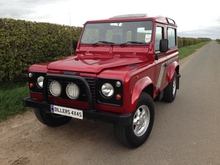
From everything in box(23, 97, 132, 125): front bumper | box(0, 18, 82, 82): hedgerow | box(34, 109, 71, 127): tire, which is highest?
box(0, 18, 82, 82): hedgerow

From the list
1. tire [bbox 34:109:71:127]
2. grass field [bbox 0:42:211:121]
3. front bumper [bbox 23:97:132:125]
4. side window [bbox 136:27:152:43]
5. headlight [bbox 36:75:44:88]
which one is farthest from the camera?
grass field [bbox 0:42:211:121]

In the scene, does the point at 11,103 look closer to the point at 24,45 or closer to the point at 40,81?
the point at 40,81

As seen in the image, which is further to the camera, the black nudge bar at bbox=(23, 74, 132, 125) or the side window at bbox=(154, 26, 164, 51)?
the side window at bbox=(154, 26, 164, 51)

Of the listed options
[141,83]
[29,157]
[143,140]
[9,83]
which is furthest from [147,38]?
[9,83]

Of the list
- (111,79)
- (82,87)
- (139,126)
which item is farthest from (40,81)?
(139,126)

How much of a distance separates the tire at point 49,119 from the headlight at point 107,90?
140 cm

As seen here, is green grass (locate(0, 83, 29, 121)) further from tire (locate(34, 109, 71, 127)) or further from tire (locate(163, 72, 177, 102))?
tire (locate(163, 72, 177, 102))

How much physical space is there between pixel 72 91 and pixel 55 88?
0.92 feet

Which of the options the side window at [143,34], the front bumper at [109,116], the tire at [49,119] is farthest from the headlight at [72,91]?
the side window at [143,34]

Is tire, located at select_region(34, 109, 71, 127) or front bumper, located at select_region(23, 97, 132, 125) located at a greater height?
front bumper, located at select_region(23, 97, 132, 125)

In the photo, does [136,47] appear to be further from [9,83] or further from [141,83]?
[9,83]

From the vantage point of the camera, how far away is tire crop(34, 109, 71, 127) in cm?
351

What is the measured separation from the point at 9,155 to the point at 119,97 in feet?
5.64

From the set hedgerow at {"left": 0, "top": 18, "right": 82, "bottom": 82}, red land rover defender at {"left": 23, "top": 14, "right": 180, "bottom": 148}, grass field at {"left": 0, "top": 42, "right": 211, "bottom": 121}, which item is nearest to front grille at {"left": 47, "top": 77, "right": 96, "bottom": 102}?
red land rover defender at {"left": 23, "top": 14, "right": 180, "bottom": 148}
